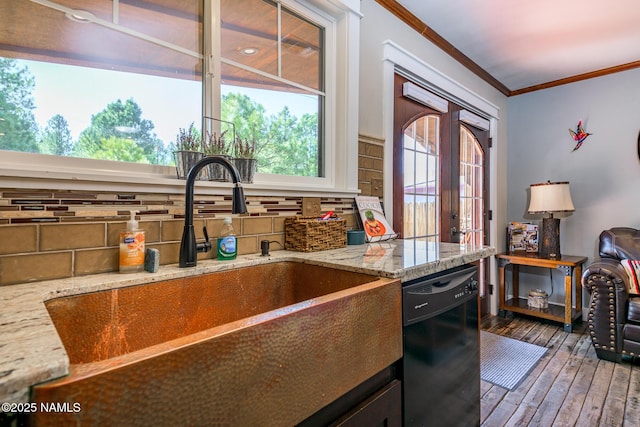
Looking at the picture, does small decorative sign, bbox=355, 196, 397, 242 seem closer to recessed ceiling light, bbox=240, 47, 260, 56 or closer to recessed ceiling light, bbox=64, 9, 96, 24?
recessed ceiling light, bbox=240, 47, 260, 56

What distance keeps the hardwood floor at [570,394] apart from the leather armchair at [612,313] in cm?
12

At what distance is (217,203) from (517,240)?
339 centimetres

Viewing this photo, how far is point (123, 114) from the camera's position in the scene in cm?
111

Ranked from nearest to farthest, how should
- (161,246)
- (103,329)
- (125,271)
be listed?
(103,329)
(125,271)
(161,246)

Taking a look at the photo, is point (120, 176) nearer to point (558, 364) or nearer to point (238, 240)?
point (238, 240)

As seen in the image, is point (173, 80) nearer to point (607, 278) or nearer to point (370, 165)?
point (370, 165)

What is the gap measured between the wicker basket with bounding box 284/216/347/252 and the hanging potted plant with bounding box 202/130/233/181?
1.15 feet

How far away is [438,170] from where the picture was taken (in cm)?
272

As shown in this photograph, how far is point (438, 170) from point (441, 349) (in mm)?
1895

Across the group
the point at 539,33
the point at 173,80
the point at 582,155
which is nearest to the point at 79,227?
the point at 173,80

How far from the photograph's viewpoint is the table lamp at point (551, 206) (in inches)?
119

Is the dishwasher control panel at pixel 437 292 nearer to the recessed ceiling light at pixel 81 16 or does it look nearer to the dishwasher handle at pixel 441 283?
the dishwasher handle at pixel 441 283

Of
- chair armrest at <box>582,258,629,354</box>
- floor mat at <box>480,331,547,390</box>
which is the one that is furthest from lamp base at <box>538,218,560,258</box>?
floor mat at <box>480,331,547,390</box>

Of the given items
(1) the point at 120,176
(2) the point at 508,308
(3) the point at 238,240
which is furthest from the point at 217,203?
(2) the point at 508,308
